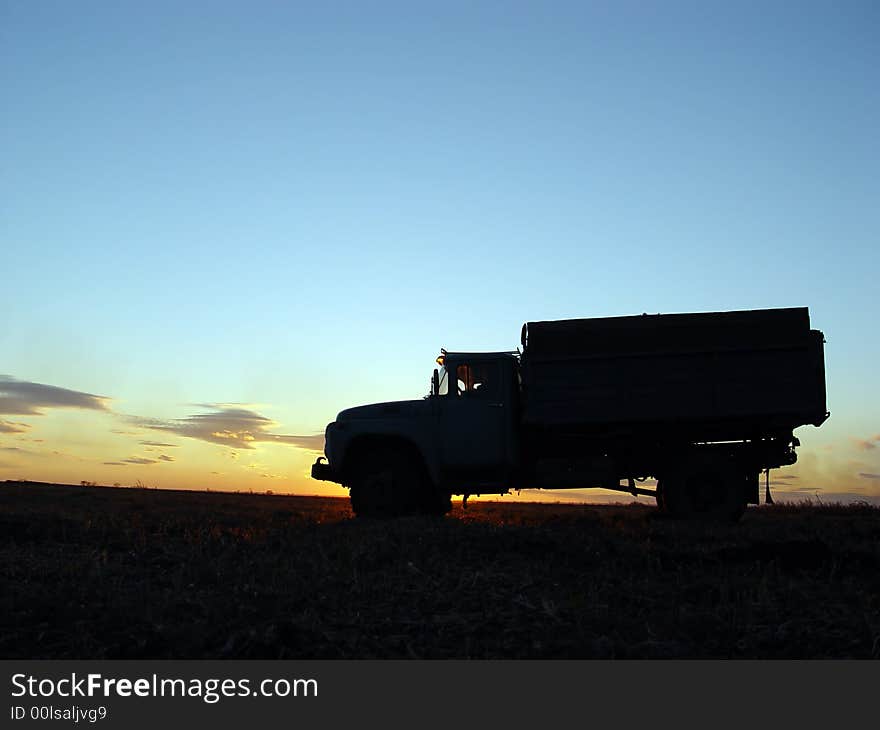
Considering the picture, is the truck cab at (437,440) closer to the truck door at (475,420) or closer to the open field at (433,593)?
the truck door at (475,420)

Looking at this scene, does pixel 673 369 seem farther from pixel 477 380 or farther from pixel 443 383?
pixel 443 383

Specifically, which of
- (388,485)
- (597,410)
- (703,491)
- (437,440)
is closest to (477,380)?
(437,440)

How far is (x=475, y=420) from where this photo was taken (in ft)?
49.5

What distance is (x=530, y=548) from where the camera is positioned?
33.7 feet

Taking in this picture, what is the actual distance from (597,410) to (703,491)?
2645 mm

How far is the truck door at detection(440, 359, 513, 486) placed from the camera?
49.4 feet

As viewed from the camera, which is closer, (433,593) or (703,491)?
(433,593)

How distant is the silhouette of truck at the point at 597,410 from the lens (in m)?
14.9

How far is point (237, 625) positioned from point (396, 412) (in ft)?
27.7

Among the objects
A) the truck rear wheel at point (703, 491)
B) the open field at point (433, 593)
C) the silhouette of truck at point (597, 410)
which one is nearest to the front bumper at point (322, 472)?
the silhouette of truck at point (597, 410)

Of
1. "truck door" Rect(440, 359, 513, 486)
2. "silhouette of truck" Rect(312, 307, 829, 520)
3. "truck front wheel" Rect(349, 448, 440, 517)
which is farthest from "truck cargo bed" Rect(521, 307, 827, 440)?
"truck front wheel" Rect(349, 448, 440, 517)

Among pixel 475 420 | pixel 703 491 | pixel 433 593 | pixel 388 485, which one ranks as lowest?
pixel 433 593

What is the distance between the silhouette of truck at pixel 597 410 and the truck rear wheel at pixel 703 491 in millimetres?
19

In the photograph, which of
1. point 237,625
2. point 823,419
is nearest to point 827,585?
point 237,625
